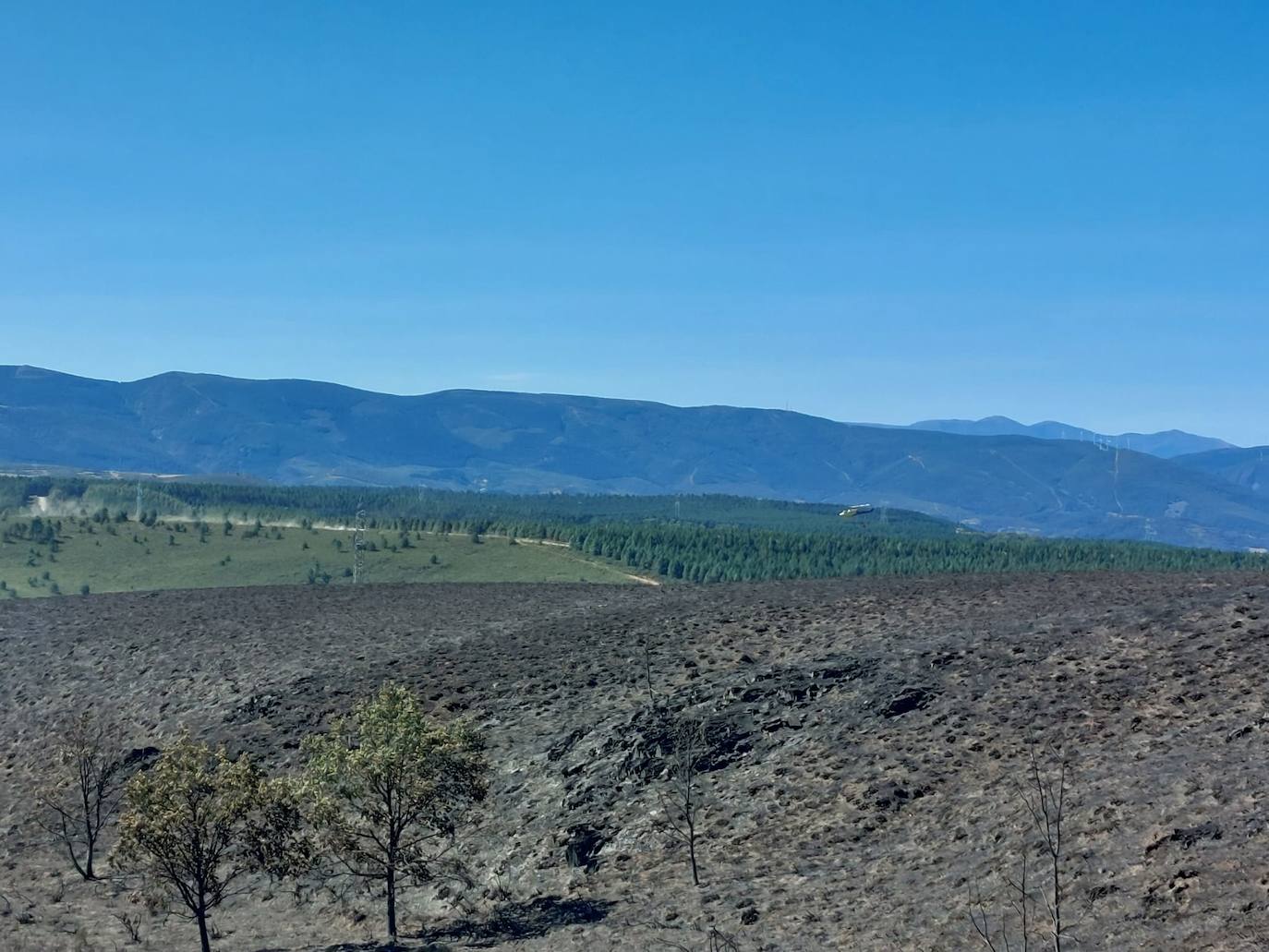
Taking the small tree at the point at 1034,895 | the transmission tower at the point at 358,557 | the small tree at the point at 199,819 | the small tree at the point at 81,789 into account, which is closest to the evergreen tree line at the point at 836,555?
the transmission tower at the point at 358,557

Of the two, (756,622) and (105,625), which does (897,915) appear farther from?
(105,625)

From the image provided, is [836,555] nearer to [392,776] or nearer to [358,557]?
[358,557]

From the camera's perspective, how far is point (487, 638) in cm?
5672

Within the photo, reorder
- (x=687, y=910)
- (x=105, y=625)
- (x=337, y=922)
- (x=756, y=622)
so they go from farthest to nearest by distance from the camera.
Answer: (x=105, y=625) → (x=756, y=622) → (x=337, y=922) → (x=687, y=910)

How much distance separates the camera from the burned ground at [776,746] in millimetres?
26906

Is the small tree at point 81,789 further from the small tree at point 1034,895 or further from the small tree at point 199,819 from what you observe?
the small tree at point 1034,895

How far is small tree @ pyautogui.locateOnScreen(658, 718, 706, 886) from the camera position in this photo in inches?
1299

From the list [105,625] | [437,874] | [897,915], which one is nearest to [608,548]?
[105,625]

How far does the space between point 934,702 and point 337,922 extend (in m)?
19.9

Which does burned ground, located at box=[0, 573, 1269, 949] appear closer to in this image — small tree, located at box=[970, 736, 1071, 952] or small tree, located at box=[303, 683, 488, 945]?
small tree, located at box=[970, 736, 1071, 952]

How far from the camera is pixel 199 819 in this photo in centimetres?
2809

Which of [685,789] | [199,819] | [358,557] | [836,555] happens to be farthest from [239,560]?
[199,819]

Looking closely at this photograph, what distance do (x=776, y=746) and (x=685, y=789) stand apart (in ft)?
12.1

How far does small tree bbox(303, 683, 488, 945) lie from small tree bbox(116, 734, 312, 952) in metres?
1.04
